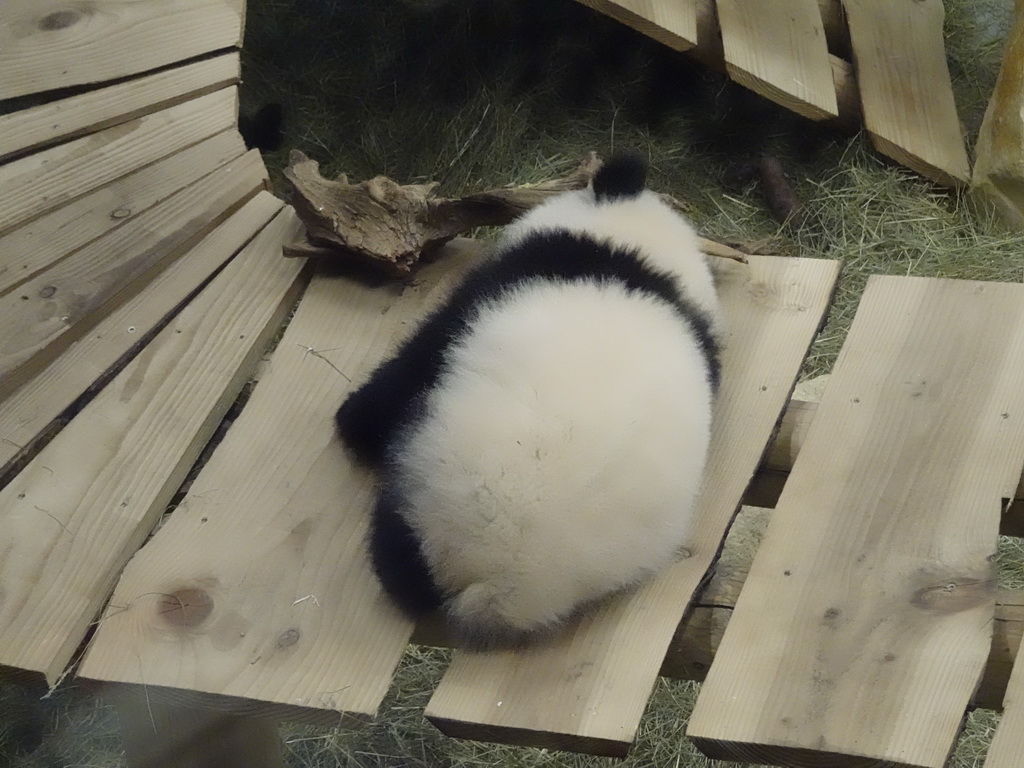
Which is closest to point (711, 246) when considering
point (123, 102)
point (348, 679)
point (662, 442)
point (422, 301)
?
point (422, 301)

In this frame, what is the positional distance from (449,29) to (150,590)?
311cm

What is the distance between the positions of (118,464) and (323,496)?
1.11 feet

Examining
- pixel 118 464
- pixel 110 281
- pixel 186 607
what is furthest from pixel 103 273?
pixel 186 607

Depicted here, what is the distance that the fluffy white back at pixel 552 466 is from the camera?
135 cm

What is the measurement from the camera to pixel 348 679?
140cm

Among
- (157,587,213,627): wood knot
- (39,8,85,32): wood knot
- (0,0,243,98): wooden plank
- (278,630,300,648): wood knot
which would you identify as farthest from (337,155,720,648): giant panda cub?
(39,8,85,32): wood knot

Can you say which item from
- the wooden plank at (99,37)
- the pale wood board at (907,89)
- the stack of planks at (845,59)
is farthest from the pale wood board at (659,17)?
the wooden plank at (99,37)

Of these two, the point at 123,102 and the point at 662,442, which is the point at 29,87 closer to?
the point at 123,102

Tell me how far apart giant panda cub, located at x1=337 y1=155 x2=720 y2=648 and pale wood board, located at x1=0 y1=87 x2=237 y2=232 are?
31.1 inches

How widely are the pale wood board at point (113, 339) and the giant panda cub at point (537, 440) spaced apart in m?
0.46

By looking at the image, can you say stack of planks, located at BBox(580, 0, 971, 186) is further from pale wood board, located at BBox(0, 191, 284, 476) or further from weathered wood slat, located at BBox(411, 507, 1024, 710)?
weathered wood slat, located at BBox(411, 507, 1024, 710)

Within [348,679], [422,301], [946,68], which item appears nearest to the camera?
[348,679]

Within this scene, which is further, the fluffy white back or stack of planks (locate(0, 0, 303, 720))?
stack of planks (locate(0, 0, 303, 720))

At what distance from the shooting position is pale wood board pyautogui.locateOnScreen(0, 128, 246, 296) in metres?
1.96
